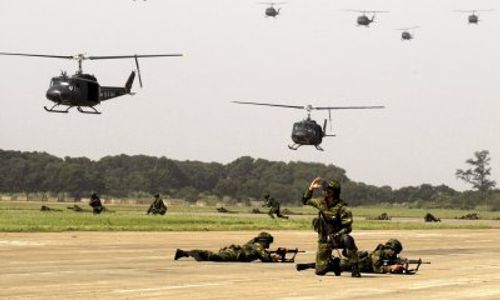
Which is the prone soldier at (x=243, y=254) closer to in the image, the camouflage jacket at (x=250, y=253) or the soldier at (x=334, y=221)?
the camouflage jacket at (x=250, y=253)

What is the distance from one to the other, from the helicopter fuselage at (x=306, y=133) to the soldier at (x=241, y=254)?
178ft

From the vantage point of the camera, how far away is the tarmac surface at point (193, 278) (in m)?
14.9

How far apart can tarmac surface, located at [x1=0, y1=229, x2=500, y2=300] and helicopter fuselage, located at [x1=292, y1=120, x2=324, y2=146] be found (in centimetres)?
4788

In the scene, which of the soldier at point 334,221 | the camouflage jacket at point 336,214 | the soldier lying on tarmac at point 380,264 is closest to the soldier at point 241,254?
the soldier lying on tarmac at point 380,264

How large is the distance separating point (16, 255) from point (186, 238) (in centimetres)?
1308

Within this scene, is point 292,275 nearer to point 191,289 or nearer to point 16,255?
point 191,289

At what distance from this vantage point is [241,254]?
22.5 m

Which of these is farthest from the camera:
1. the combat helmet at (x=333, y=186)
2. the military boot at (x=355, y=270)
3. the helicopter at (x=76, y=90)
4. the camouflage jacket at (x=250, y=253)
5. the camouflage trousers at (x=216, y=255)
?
the helicopter at (x=76, y=90)

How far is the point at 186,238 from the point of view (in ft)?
119

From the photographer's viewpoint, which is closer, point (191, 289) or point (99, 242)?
point (191, 289)

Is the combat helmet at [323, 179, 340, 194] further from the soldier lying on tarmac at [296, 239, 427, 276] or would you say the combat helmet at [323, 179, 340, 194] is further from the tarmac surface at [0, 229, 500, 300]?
the soldier lying on tarmac at [296, 239, 427, 276]

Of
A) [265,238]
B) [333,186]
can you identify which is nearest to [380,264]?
[333,186]

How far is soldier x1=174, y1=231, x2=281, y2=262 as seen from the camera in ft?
73.3

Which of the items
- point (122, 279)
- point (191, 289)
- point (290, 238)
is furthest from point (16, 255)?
point (290, 238)
